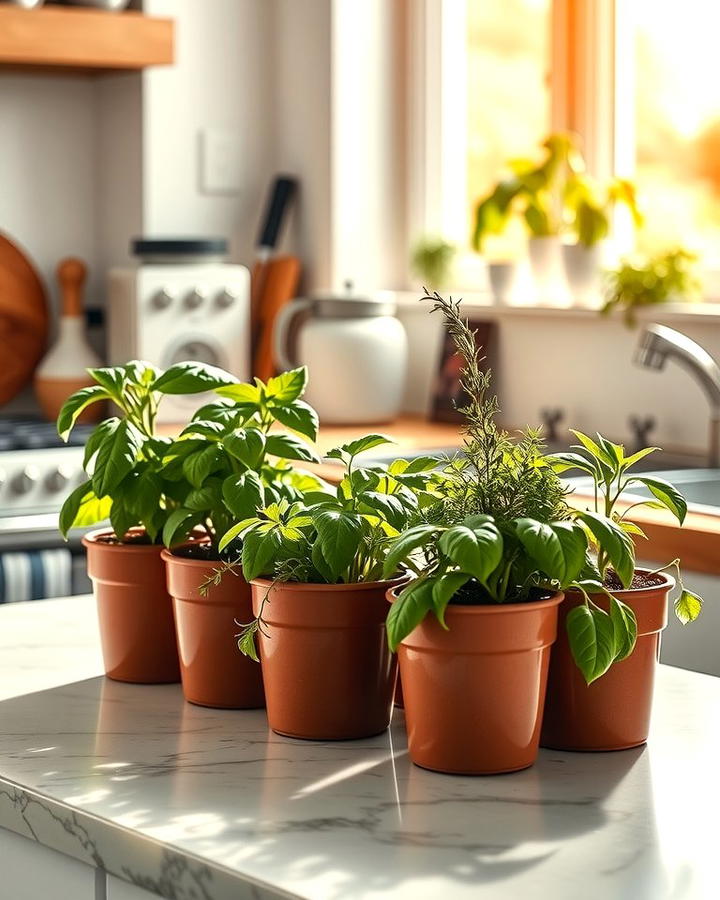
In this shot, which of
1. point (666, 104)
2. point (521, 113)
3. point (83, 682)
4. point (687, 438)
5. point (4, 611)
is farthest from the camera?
point (521, 113)

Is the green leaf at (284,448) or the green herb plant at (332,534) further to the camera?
the green leaf at (284,448)

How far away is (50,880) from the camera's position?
835mm

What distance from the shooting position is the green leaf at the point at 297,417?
3.28 ft

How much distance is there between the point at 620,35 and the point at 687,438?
0.84 meters

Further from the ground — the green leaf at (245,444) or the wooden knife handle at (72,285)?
the wooden knife handle at (72,285)

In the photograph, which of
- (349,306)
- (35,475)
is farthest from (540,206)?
(35,475)

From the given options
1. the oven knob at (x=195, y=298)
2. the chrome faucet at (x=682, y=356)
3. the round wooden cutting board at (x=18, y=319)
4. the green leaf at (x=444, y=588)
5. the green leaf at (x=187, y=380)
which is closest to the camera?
the green leaf at (x=444, y=588)

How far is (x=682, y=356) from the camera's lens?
2.22m

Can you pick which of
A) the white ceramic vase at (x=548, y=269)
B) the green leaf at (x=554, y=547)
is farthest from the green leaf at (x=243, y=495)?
the white ceramic vase at (x=548, y=269)

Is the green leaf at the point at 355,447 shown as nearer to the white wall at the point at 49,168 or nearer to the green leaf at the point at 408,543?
the green leaf at the point at 408,543

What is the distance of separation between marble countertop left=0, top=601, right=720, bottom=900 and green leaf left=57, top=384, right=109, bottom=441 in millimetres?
194

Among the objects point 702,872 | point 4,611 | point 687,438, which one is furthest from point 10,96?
point 702,872

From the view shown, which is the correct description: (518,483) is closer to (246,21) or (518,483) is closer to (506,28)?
(506,28)

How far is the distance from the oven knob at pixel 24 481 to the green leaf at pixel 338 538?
175 centimetres
